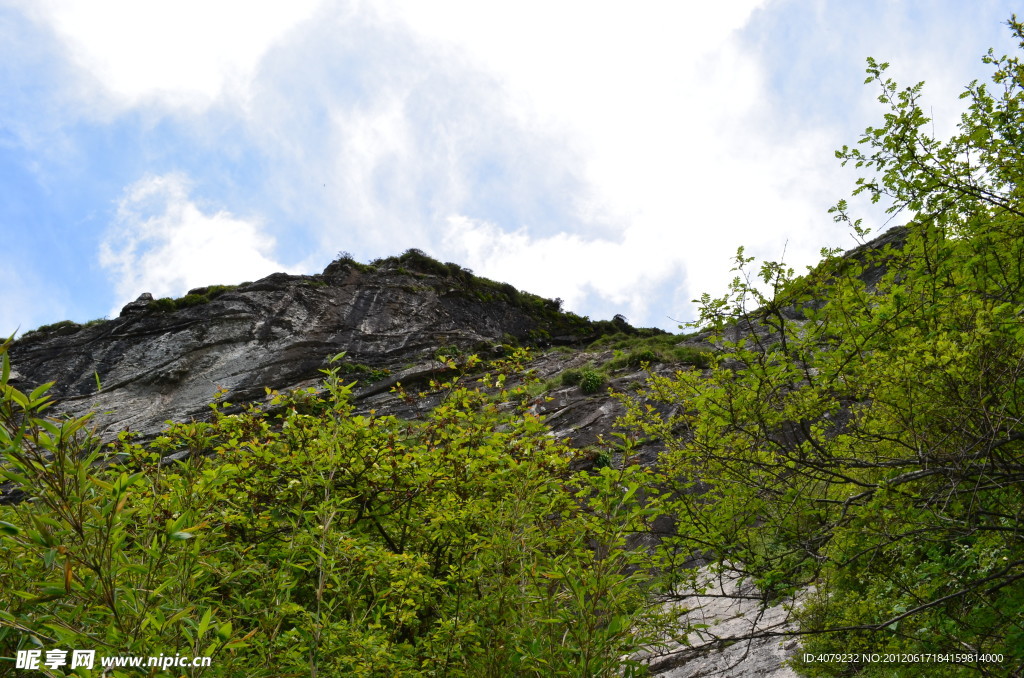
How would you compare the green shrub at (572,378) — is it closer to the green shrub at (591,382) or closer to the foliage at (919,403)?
the green shrub at (591,382)

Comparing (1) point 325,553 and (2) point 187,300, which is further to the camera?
(2) point 187,300

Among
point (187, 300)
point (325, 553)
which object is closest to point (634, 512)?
point (325, 553)

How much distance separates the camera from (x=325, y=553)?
2951mm

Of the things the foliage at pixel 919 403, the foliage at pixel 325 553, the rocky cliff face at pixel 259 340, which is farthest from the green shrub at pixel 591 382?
the foliage at pixel 919 403

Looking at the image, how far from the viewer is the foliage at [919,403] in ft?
10.3

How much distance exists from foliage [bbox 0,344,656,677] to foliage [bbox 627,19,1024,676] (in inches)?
45.7

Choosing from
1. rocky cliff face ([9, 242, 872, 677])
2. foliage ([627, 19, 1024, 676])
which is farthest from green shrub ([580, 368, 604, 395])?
foliage ([627, 19, 1024, 676])

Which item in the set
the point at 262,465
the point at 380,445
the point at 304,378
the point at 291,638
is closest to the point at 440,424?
the point at 380,445

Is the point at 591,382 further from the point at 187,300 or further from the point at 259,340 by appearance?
the point at 187,300

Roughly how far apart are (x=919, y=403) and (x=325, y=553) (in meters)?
3.50

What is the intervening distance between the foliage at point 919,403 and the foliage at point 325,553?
1160 millimetres

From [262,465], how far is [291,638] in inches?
79.6

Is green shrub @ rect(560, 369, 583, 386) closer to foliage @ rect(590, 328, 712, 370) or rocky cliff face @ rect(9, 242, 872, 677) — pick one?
rocky cliff face @ rect(9, 242, 872, 677)

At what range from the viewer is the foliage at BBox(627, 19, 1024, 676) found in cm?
314
